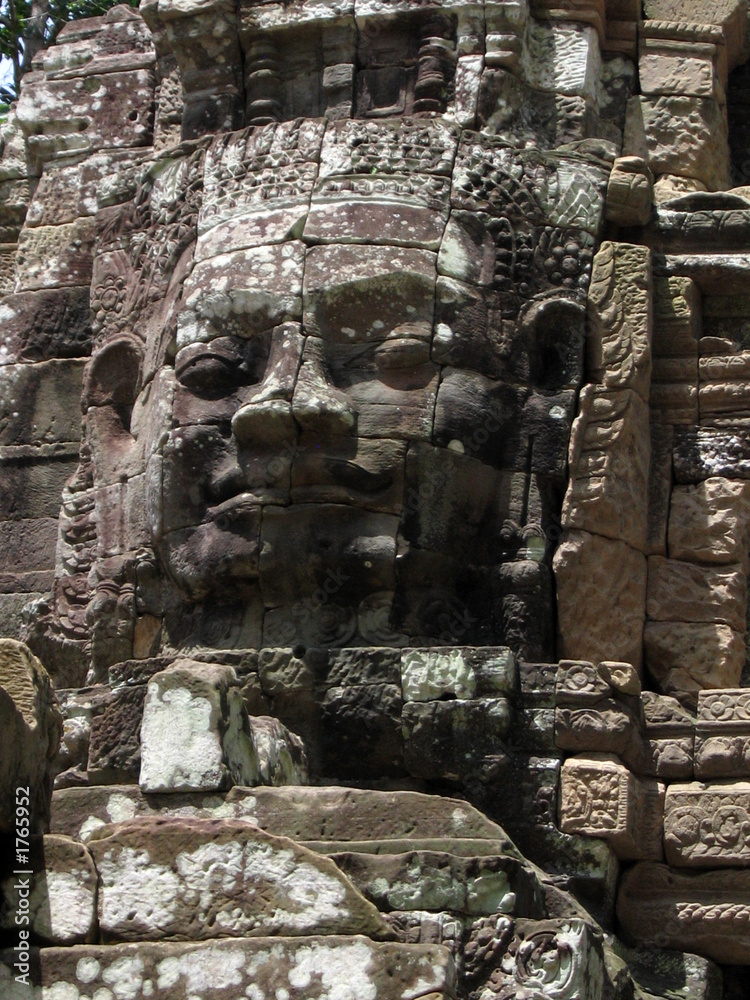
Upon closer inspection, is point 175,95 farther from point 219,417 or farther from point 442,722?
point 442,722

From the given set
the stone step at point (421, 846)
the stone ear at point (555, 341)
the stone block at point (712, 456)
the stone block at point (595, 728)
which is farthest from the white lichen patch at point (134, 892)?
the stone block at point (712, 456)

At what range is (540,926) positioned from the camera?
7789 millimetres

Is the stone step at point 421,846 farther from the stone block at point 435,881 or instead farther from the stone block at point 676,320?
the stone block at point 676,320

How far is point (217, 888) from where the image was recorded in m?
7.34

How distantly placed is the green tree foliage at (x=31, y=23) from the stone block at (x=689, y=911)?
10339mm

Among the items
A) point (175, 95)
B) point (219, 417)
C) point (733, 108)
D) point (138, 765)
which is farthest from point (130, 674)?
point (733, 108)

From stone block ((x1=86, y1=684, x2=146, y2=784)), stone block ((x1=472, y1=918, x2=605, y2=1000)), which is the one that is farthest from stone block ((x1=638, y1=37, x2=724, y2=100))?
stone block ((x1=472, y1=918, x2=605, y2=1000))

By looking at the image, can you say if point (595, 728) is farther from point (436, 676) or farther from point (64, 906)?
point (64, 906)

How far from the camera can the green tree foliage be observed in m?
17.6

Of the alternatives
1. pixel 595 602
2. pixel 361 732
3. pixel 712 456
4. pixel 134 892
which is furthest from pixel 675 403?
pixel 134 892

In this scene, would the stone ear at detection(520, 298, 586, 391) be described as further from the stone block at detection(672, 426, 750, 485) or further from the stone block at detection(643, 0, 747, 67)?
the stone block at detection(643, 0, 747, 67)

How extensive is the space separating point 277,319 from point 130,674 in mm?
1936

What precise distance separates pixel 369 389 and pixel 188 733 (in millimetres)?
2627

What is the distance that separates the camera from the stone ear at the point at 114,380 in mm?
11344
